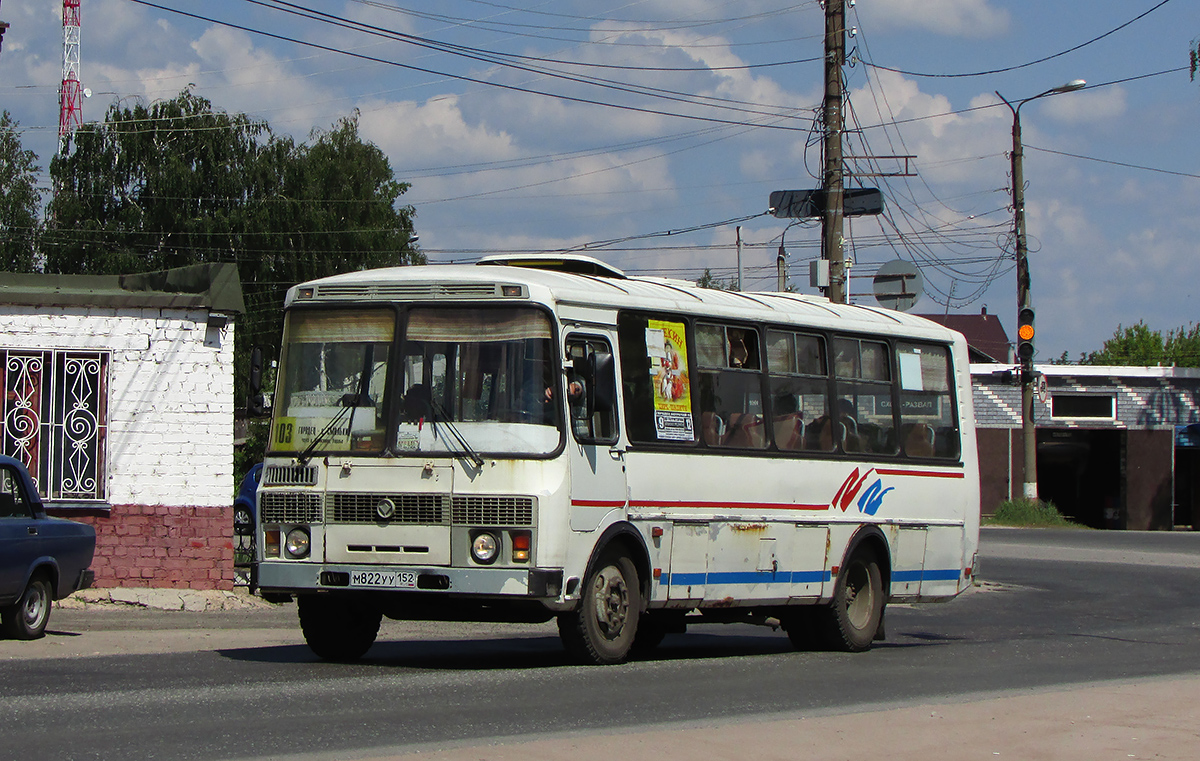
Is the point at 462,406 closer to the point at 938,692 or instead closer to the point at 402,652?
the point at 402,652

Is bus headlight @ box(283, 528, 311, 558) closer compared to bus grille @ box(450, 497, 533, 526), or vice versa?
bus grille @ box(450, 497, 533, 526)

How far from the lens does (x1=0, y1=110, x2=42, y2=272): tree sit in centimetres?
5216

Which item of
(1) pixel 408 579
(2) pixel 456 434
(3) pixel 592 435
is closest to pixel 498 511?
(2) pixel 456 434

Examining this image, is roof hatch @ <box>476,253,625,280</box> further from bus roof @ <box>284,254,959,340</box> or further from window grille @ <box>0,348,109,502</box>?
window grille @ <box>0,348,109,502</box>

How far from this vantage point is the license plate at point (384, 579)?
10.4m

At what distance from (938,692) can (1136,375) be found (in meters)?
40.4

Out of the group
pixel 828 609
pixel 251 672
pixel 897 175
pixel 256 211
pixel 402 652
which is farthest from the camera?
pixel 256 211

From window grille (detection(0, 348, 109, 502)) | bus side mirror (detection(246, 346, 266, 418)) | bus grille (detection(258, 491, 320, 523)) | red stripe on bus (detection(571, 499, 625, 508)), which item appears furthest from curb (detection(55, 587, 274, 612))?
red stripe on bus (detection(571, 499, 625, 508))

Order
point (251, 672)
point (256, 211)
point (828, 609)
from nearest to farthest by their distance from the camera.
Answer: point (251, 672), point (828, 609), point (256, 211)

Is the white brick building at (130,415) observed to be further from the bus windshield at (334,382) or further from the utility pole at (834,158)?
the utility pole at (834,158)

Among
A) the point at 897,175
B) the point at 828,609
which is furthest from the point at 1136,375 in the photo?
the point at 828,609

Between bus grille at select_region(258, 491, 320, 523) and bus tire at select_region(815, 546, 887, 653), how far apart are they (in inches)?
203

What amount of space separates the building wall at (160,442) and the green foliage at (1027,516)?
2955 centimetres

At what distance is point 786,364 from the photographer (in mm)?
13266
